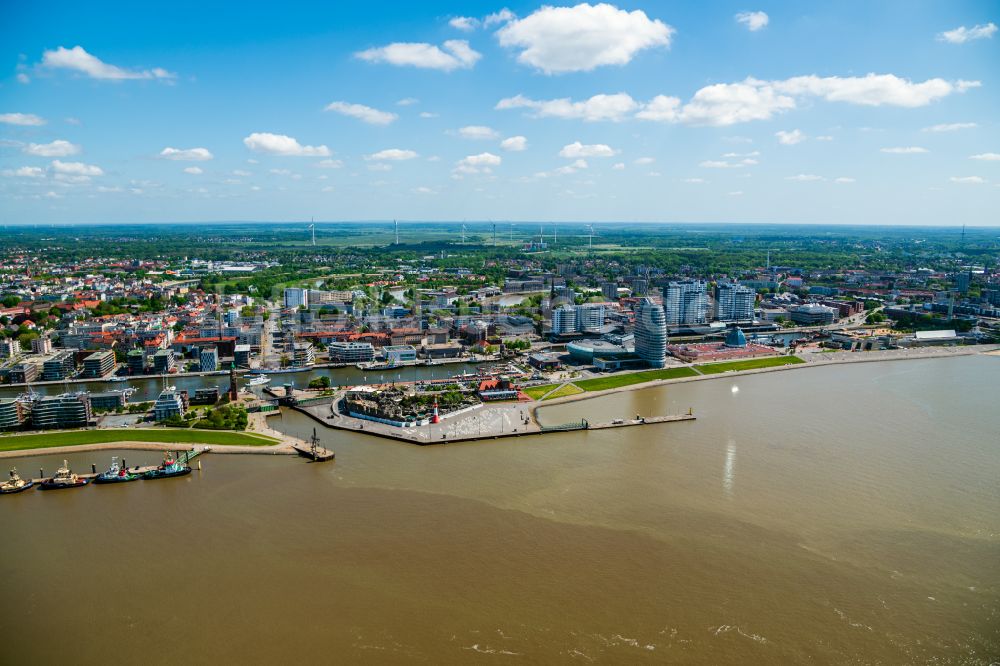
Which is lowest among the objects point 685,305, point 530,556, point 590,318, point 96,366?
point 530,556

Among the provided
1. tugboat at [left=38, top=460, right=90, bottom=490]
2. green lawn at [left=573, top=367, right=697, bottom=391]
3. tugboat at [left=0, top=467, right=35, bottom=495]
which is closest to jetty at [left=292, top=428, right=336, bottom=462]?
tugboat at [left=38, top=460, right=90, bottom=490]

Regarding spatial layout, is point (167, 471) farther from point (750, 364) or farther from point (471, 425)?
point (750, 364)

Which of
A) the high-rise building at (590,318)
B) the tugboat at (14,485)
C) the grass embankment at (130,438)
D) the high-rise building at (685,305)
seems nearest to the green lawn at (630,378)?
the high-rise building at (590,318)

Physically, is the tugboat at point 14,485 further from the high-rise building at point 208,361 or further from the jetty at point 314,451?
the high-rise building at point 208,361

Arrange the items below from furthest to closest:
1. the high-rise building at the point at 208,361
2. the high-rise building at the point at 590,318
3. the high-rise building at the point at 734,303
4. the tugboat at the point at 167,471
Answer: the high-rise building at the point at 734,303
the high-rise building at the point at 590,318
the high-rise building at the point at 208,361
the tugboat at the point at 167,471

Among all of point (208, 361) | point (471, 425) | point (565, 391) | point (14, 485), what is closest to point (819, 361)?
point (565, 391)

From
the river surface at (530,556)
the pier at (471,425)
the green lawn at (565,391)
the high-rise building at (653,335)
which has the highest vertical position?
the high-rise building at (653,335)
